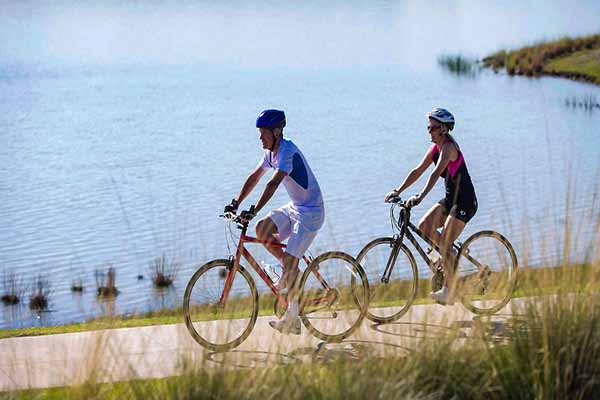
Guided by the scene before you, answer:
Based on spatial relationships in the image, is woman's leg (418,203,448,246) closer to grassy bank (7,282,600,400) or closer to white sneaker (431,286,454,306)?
white sneaker (431,286,454,306)

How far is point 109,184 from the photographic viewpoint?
24.5 meters

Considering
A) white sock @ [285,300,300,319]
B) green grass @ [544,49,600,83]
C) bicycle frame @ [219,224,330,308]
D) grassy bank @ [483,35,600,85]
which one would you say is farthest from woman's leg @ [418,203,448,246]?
grassy bank @ [483,35,600,85]

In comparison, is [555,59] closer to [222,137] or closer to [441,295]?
[222,137]

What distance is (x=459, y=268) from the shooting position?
9.33 metres

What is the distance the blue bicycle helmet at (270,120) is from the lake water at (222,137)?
1.01 meters

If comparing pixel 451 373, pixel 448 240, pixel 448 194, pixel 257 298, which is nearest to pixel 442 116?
pixel 448 194

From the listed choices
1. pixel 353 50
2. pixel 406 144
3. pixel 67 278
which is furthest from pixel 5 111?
pixel 353 50

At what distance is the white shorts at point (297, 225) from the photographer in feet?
27.8

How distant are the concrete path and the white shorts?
72 centimetres

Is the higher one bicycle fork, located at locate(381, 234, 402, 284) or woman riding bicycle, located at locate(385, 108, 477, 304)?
woman riding bicycle, located at locate(385, 108, 477, 304)

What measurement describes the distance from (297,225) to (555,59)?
136 feet

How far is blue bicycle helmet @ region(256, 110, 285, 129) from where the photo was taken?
825cm

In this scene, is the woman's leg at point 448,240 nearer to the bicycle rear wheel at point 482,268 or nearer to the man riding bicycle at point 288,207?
the bicycle rear wheel at point 482,268

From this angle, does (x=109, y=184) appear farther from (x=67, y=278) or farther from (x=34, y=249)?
(x=67, y=278)
